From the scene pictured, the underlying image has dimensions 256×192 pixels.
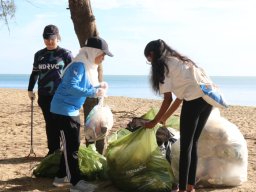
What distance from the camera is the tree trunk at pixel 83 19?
5352 mm

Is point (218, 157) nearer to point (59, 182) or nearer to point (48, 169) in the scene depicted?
point (59, 182)

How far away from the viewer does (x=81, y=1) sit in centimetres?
542

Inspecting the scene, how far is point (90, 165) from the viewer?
4512mm

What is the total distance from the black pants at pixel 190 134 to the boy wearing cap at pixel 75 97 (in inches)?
31.9

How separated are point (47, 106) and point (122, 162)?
136 cm

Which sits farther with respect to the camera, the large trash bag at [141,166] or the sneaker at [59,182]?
the sneaker at [59,182]

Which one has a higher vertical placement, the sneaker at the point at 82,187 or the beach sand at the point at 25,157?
the sneaker at the point at 82,187

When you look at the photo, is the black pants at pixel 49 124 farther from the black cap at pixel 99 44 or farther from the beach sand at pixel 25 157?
the black cap at pixel 99 44

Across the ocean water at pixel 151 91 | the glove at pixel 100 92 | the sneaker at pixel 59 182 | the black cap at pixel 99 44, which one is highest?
the black cap at pixel 99 44

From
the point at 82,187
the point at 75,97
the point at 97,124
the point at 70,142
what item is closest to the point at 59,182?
the point at 82,187

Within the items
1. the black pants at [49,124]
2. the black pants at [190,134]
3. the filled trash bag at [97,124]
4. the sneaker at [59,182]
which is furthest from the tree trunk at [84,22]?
the black pants at [190,134]

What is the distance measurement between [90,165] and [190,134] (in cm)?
120

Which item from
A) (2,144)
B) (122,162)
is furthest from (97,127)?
(2,144)

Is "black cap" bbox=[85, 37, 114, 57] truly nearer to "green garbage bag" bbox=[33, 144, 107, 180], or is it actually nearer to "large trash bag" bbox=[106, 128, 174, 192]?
"large trash bag" bbox=[106, 128, 174, 192]
